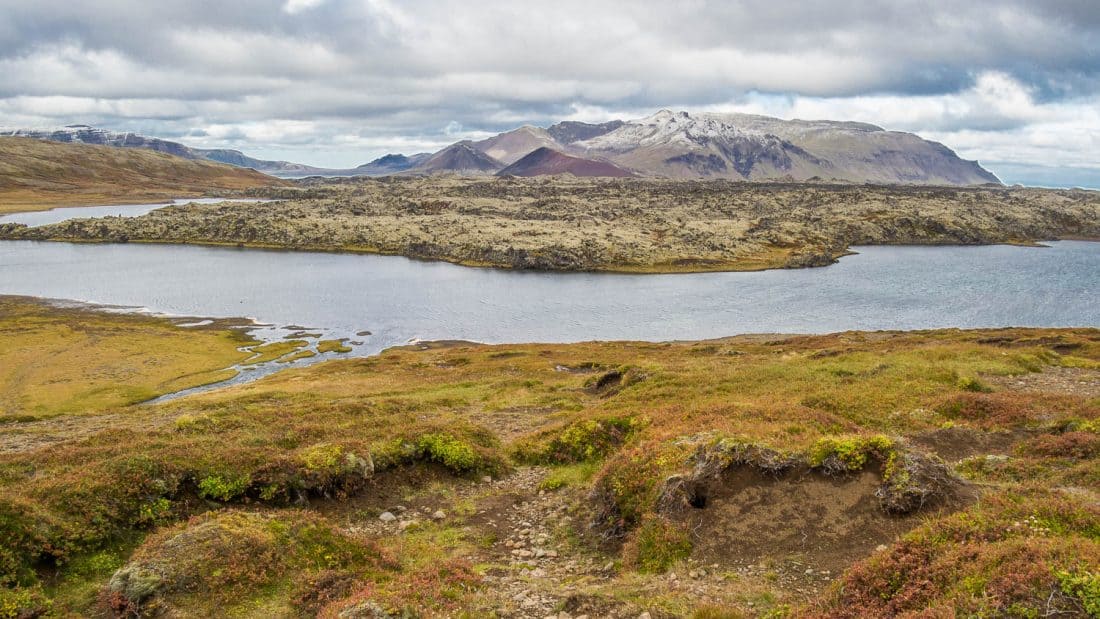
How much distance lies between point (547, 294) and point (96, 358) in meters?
84.2

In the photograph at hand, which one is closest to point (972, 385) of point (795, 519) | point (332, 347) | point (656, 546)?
point (795, 519)

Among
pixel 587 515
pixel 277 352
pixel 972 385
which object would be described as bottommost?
pixel 277 352

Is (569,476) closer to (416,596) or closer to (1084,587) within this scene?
(416,596)

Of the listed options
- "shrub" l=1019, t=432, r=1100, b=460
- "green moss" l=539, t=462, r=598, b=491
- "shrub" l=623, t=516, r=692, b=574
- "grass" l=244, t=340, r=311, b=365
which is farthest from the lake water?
"shrub" l=623, t=516, r=692, b=574

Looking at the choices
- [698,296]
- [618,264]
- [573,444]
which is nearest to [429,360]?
[573,444]

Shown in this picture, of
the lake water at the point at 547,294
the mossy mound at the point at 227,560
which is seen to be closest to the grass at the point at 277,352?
the lake water at the point at 547,294

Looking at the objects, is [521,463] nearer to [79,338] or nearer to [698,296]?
[79,338]

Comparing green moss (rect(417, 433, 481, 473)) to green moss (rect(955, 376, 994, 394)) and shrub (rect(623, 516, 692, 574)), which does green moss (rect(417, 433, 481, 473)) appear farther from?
green moss (rect(955, 376, 994, 394))

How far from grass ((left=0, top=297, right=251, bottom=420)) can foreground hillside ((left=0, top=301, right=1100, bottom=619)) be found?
139 feet

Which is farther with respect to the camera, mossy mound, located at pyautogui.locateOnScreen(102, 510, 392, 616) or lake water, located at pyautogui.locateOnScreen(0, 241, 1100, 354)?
lake water, located at pyautogui.locateOnScreen(0, 241, 1100, 354)

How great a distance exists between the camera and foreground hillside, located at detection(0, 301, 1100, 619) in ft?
44.4

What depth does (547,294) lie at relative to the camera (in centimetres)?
14162

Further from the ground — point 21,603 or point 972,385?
point 21,603

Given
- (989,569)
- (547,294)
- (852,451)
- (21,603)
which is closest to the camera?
(989,569)
